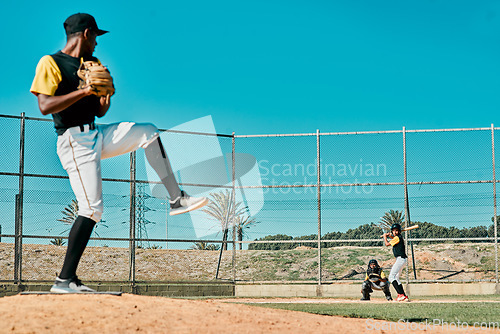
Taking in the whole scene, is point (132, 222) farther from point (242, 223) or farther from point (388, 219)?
point (388, 219)

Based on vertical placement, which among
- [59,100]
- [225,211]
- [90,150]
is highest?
[59,100]

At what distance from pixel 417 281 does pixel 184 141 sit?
7.30m

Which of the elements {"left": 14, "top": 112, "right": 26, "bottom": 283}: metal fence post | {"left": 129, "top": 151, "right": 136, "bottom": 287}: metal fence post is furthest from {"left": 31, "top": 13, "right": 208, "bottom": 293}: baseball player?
{"left": 129, "top": 151, "right": 136, "bottom": 287}: metal fence post

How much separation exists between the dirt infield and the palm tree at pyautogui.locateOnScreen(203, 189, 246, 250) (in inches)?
417

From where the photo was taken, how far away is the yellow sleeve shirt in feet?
15.8

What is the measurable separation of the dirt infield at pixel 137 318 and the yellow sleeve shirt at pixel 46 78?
1740mm

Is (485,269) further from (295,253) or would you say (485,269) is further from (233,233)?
(233,233)

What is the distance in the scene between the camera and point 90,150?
→ 4945 millimetres

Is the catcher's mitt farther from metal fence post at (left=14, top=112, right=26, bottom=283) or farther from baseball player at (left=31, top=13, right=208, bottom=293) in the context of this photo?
metal fence post at (left=14, top=112, right=26, bottom=283)

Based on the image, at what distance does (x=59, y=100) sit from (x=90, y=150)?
50 cm

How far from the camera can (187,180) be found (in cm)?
1580

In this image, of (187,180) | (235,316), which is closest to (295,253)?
(187,180)

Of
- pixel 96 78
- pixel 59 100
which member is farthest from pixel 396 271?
pixel 59 100

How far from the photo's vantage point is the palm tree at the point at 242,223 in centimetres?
1628
